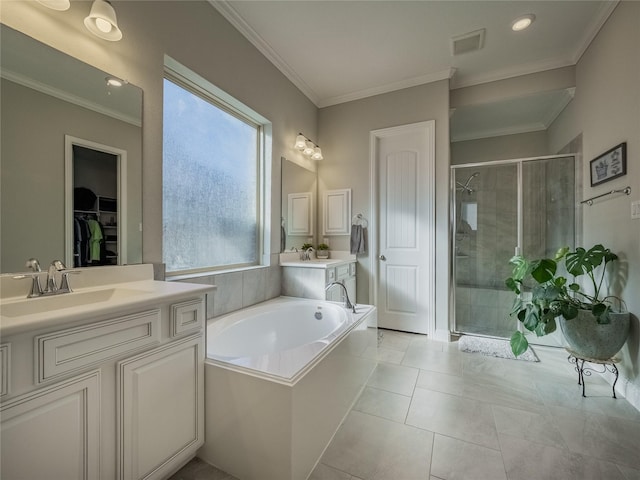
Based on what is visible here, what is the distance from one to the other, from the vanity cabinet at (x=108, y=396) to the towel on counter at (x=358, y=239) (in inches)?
83.5

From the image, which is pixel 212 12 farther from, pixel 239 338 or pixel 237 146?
pixel 239 338

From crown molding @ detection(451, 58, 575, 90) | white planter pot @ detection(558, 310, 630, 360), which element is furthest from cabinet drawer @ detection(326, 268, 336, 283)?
crown molding @ detection(451, 58, 575, 90)

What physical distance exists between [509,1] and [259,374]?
2.94 metres

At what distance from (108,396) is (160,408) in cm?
22

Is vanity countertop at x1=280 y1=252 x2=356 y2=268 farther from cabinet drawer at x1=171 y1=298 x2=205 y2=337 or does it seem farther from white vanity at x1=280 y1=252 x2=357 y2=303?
cabinet drawer at x1=171 y1=298 x2=205 y2=337

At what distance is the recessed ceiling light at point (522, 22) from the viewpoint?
211cm

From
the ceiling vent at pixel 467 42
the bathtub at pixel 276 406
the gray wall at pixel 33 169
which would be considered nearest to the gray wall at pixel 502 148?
the ceiling vent at pixel 467 42

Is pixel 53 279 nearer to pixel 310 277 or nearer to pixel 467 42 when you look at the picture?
pixel 310 277

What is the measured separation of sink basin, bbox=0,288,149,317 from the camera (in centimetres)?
99

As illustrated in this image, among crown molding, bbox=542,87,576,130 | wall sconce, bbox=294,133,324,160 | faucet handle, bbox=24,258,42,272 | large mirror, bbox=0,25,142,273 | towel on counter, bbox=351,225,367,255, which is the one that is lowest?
faucet handle, bbox=24,258,42,272

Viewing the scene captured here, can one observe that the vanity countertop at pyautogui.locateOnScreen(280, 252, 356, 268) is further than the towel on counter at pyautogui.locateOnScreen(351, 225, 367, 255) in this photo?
No

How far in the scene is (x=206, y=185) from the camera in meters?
2.14

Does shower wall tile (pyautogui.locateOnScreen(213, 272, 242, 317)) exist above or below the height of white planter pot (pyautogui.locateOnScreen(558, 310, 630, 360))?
above

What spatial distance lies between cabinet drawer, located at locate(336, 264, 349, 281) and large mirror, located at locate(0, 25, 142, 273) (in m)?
1.74
